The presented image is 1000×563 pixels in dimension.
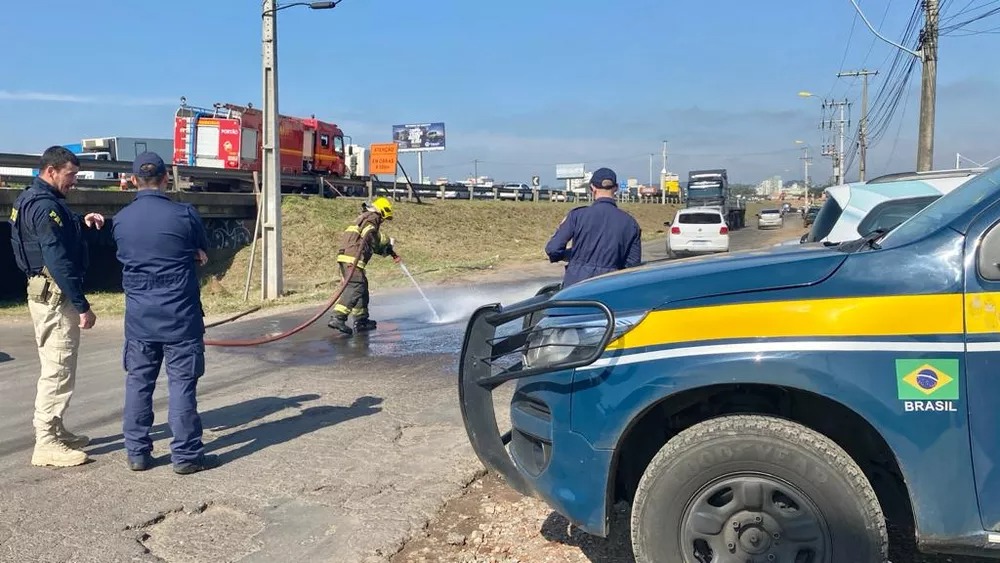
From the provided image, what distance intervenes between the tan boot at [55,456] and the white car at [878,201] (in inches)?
219

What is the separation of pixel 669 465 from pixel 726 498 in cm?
23

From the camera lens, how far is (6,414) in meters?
6.59

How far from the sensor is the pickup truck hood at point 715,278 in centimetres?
292

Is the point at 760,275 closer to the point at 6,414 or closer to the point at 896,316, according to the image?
the point at 896,316

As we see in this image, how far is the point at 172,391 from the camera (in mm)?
4953

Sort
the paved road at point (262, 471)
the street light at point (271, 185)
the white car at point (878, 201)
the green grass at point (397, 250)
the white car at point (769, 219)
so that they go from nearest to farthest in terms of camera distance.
Answer: the paved road at point (262, 471)
the white car at point (878, 201)
the street light at point (271, 185)
the green grass at point (397, 250)
the white car at point (769, 219)

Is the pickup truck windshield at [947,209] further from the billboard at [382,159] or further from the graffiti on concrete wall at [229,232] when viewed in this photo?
the billboard at [382,159]

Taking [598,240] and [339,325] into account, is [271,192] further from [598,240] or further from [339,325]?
A: [598,240]

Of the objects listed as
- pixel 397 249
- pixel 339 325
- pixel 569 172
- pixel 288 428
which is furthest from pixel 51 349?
pixel 569 172

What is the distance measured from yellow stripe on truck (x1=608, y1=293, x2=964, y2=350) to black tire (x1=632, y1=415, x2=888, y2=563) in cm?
36

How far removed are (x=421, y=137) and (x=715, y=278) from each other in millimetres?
62172

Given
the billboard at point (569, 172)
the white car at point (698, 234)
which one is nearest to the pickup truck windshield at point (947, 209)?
the white car at point (698, 234)

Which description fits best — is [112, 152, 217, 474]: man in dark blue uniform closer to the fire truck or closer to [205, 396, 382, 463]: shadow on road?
[205, 396, 382, 463]: shadow on road

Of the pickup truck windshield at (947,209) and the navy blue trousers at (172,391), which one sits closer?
the pickup truck windshield at (947,209)
